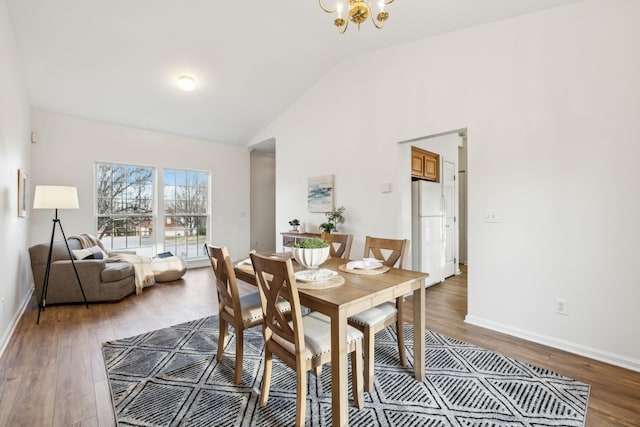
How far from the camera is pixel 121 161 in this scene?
5.17 metres

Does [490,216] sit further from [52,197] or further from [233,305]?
[52,197]

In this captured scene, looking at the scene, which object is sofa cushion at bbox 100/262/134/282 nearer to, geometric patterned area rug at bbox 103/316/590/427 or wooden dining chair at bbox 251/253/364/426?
geometric patterned area rug at bbox 103/316/590/427

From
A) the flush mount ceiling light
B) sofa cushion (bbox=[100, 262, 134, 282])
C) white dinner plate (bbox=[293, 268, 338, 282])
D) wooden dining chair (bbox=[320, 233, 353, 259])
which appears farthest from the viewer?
the flush mount ceiling light

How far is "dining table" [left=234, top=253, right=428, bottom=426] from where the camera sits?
Result: 1.47 m

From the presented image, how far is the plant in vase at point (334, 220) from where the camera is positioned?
14.2 feet

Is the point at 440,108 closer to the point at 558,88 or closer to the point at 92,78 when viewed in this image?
the point at 558,88

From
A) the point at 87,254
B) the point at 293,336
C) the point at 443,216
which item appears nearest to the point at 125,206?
the point at 87,254

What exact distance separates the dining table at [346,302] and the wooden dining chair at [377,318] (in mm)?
186

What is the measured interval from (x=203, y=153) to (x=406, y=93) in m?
4.32

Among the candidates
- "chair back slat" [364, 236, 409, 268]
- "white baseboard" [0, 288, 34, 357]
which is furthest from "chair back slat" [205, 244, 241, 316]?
"white baseboard" [0, 288, 34, 357]

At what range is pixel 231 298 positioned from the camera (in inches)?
79.6

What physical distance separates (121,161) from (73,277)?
2.35 metres

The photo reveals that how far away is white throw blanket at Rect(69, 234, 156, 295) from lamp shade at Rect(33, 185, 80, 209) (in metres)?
1.06

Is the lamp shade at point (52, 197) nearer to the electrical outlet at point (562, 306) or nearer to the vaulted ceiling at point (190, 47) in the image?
the vaulted ceiling at point (190, 47)
